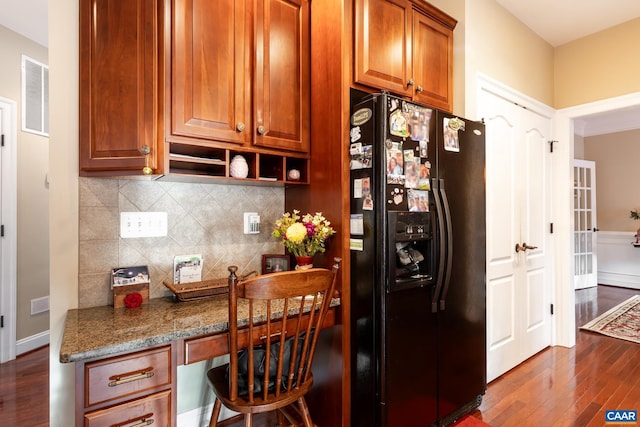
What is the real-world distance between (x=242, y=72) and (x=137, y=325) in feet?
4.09

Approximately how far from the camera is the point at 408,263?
5.79 feet

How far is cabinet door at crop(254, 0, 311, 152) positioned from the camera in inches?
68.5

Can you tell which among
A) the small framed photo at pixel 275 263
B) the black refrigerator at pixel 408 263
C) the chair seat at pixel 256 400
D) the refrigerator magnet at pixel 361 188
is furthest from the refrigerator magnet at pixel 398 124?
the chair seat at pixel 256 400

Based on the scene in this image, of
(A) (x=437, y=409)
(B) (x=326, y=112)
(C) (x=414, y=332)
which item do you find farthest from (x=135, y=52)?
(A) (x=437, y=409)

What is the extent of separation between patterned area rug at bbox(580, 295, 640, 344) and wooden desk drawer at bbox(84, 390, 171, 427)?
4.12 metres

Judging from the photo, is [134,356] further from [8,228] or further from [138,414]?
[8,228]

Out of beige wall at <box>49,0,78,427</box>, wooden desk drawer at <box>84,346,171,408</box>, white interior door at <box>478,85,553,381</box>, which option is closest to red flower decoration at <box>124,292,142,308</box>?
beige wall at <box>49,0,78,427</box>

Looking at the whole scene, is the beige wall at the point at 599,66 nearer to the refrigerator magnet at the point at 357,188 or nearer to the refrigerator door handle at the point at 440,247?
the refrigerator door handle at the point at 440,247

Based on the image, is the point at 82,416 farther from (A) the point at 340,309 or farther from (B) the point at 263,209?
(B) the point at 263,209

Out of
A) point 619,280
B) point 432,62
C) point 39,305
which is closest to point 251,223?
point 432,62

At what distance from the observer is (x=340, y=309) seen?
67.5 inches

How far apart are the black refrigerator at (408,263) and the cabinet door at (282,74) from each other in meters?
0.32

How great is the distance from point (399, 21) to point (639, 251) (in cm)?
616

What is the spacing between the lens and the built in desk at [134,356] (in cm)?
109
